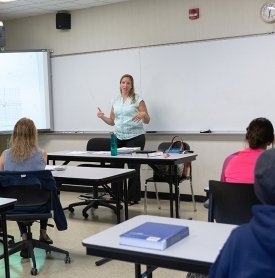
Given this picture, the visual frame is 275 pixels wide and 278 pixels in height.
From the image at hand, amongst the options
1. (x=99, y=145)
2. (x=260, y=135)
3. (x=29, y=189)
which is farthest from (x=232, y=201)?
(x=99, y=145)

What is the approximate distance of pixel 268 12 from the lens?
5.47 m

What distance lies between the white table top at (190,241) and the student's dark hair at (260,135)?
96 cm

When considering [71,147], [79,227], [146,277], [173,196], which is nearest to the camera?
[146,277]

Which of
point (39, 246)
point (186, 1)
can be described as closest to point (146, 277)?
point (39, 246)

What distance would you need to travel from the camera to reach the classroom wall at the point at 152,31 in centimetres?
574

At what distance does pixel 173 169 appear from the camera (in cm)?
508

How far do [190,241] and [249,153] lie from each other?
3.89 ft

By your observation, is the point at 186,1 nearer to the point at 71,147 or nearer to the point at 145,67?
the point at 145,67

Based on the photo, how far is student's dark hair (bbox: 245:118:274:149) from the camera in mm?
3033

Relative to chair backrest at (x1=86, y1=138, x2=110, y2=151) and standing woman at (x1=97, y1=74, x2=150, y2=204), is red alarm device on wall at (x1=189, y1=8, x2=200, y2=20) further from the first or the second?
chair backrest at (x1=86, y1=138, x2=110, y2=151)

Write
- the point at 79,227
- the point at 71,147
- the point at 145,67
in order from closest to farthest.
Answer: the point at 79,227 < the point at 145,67 < the point at 71,147

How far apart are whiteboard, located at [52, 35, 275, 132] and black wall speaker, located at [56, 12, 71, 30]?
45cm

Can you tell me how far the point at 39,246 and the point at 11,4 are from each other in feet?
13.0

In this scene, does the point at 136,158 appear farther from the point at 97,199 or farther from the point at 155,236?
the point at 155,236
